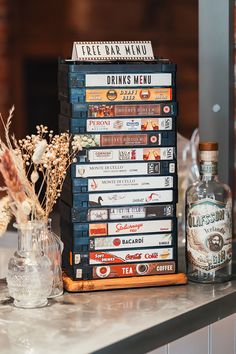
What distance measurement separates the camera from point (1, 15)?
519cm

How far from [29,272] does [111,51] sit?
476 mm

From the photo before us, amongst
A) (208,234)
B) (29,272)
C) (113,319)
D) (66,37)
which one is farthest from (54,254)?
(66,37)

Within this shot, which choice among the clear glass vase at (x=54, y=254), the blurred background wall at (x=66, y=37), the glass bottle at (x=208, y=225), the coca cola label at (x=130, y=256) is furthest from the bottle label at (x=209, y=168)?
the blurred background wall at (x=66, y=37)

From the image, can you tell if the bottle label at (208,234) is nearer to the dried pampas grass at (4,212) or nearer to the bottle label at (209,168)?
the bottle label at (209,168)

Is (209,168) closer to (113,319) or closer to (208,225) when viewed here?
(208,225)

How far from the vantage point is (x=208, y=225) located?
1727mm

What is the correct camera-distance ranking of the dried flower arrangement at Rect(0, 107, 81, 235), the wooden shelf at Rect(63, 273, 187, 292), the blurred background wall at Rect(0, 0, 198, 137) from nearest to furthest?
the dried flower arrangement at Rect(0, 107, 81, 235) < the wooden shelf at Rect(63, 273, 187, 292) < the blurred background wall at Rect(0, 0, 198, 137)

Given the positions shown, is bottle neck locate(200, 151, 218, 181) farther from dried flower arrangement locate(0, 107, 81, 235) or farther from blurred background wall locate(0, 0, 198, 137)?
blurred background wall locate(0, 0, 198, 137)

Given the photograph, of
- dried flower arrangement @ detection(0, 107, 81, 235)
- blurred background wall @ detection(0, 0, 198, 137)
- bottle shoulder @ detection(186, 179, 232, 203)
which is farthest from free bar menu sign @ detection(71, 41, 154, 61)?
blurred background wall @ detection(0, 0, 198, 137)

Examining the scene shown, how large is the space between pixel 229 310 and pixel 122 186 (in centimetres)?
32

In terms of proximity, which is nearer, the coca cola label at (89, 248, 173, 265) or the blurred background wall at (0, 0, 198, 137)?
the coca cola label at (89, 248, 173, 265)

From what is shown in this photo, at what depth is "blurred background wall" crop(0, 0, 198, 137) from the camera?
5.17 metres

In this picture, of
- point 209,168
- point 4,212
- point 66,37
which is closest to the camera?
point 4,212

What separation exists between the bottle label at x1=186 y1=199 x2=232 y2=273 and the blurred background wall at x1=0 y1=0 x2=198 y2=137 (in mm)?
3344
